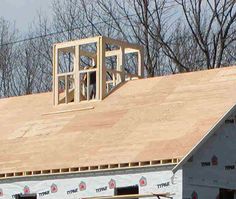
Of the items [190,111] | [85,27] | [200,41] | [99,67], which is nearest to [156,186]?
[190,111]

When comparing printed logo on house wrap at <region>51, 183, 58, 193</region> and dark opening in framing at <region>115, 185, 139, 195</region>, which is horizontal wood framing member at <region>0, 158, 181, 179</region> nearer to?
printed logo on house wrap at <region>51, 183, 58, 193</region>

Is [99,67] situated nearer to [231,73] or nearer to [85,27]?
[231,73]

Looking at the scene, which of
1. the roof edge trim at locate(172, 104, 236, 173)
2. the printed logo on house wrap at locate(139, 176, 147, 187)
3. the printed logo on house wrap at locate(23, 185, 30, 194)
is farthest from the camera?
the printed logo on house wrap at locate(23, 185, 30, 194)

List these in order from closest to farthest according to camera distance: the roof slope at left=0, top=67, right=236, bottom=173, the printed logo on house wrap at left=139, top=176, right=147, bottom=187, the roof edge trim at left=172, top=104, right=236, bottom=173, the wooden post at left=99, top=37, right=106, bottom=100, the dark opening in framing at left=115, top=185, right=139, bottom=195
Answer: the roof edge trim at left=172, top=104, right=236, bottom=173 < the printed logo on house wrap at left=139, top=176, right=147, bottom=187 < the dark opening in framing at left=115, top=185, right=139, bottom=195 < the roof slope at left=0, top=67, right=236, bottom=173 < the wooden post at left=99, top=37, right=106, bottom=100

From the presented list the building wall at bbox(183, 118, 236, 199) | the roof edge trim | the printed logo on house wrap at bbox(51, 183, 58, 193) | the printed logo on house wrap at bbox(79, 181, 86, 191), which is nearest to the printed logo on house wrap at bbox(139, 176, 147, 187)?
the roof edge trim

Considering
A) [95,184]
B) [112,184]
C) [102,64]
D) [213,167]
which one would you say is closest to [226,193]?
[213,167]

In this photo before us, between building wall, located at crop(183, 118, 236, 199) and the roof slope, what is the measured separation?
378mm

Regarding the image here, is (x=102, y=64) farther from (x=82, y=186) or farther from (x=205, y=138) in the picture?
(x=205, y=138)

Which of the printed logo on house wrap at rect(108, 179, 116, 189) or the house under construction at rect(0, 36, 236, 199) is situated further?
the printed logo on house wrap at rect(108, 179, 116, 189)

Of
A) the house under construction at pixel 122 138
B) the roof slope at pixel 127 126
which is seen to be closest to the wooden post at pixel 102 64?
the house under construction at pixel 122 138

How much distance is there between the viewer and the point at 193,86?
20906 mm

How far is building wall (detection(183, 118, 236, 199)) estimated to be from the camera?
17562mm

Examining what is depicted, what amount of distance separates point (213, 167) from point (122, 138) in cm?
254

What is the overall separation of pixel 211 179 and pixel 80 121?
5.07m
